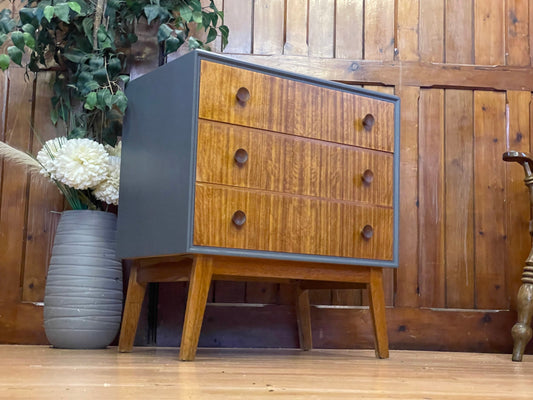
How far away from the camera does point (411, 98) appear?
2707 millimetres

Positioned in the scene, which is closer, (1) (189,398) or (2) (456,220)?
(1) (189,398)

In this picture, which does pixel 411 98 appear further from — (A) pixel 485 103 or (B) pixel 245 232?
(B) pixel 245 232

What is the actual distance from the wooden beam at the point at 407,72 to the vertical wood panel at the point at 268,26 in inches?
1.7

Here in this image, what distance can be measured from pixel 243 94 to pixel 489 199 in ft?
4.05

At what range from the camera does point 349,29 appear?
273cm

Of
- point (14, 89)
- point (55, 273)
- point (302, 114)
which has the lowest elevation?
point (55, 273)

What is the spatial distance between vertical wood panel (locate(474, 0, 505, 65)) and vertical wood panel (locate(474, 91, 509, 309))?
0.15m

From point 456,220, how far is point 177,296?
1087mm

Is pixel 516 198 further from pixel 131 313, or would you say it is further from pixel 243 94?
pixel 131 313

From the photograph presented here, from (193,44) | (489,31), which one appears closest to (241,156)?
(193,44)

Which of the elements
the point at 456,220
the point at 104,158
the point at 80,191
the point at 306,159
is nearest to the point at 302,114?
the point at 306,159

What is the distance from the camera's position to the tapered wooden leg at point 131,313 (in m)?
2.12

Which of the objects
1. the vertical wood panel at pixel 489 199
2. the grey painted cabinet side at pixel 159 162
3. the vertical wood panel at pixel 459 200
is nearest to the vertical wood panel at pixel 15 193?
the grey painted cabinet side at pixel 159 162

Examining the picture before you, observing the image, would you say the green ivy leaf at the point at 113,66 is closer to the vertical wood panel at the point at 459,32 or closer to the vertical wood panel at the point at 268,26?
the vertical wood panel at the point at 268,26
